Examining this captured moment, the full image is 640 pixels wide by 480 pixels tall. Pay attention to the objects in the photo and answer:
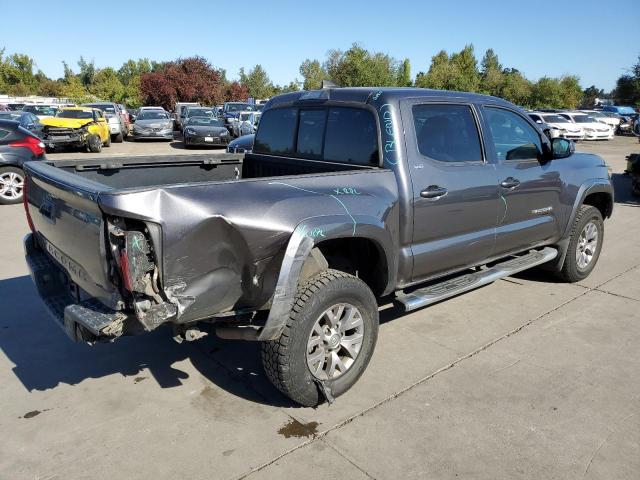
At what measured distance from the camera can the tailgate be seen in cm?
264

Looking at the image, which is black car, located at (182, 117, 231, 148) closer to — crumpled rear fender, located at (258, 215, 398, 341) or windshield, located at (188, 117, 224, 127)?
windshield, located at (188, 117, 224, 127)

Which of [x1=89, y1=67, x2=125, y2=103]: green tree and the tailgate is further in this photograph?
[x1=89, y1=67, x2=125, y2=103]: green tree

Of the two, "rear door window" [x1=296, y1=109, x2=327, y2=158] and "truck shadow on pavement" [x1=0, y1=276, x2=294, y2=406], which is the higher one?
"rear door window" [x1=296, y1=109, x2=327, y2=158]

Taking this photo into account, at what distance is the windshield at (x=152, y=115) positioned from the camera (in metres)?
23.0

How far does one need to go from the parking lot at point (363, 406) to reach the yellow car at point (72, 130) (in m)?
12.7

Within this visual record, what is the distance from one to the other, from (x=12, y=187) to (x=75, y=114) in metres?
9.21

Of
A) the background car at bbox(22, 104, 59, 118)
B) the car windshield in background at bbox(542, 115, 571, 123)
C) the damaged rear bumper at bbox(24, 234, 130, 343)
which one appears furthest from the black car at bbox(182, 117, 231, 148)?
the car windshield in background at bbox(542, 115, 571, 123)

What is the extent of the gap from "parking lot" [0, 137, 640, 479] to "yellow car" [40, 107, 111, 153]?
41.6ft

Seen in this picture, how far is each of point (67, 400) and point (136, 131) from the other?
20.6 m

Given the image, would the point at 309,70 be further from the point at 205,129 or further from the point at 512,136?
the point at 512,136

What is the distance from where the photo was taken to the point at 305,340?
3035 millimetres

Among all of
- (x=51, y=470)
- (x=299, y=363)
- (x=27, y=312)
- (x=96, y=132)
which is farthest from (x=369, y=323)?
(x=96, y=132)

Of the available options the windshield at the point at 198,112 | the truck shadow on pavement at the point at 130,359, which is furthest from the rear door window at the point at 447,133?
the windshield at the point at 198,112

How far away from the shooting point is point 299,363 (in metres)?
3.04
